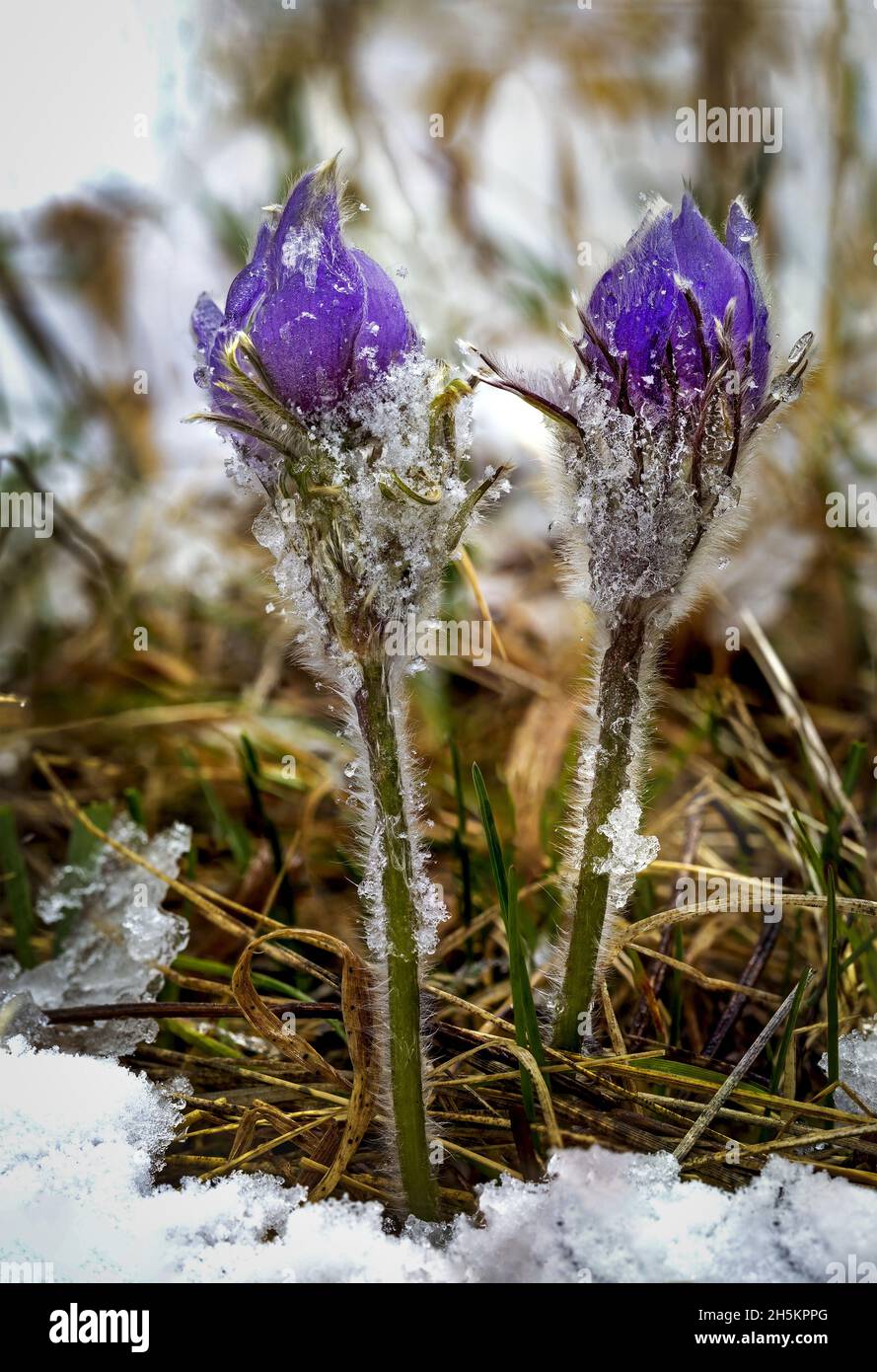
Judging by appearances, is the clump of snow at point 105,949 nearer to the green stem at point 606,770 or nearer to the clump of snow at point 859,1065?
the green stem at point 606,770

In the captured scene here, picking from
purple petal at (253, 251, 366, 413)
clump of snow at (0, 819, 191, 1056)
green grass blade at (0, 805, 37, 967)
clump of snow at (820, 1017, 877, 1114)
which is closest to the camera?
purple petal at (253, 251, 366, 413)

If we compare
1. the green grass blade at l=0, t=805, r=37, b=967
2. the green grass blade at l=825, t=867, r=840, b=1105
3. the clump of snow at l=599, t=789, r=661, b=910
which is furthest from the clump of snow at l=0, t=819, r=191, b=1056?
the green grass blade at l=825, t=867, r=840, b=1105

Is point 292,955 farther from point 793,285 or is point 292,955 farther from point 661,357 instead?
point 793,285

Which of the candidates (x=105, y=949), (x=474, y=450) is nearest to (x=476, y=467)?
(x=474, y=450)

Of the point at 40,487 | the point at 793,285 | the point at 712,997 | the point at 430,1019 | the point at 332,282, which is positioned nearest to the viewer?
the point at 332,282

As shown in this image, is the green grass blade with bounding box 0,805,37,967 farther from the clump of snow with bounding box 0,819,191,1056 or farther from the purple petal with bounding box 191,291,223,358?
the purple petal with bounding box 191,291,223,358
